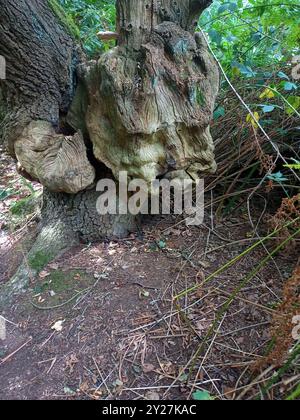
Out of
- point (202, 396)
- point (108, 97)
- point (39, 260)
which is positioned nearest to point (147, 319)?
point (202, 396)

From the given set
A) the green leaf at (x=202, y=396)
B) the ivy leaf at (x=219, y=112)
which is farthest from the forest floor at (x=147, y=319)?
the ivy leaf at (x=219, y=112)

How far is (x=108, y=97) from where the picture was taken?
5.51 feet

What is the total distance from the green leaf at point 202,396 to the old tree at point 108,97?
108cm

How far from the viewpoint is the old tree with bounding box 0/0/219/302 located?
167 centimetres

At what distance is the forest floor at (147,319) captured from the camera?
134 cm

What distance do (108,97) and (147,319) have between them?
3.84ft

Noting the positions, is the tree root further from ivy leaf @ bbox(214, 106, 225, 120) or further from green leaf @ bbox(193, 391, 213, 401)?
green leaf @ bbox(193, 391, 213, 401)

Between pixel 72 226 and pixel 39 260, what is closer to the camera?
pixel 39 260

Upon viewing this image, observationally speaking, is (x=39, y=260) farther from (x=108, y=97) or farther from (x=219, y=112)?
(x=219, y=112)

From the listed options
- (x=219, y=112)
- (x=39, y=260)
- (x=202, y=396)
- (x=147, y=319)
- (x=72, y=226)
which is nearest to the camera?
(x=202, y=396)

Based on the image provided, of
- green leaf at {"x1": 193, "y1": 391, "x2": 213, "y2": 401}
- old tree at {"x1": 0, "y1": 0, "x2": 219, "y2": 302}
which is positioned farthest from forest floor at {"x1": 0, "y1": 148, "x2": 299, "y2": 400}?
old tree at {"x1": 0, "y1": 0, "x2": 219, "y2": 302}

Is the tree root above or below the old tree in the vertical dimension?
below

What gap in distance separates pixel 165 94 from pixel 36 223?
147 cm
